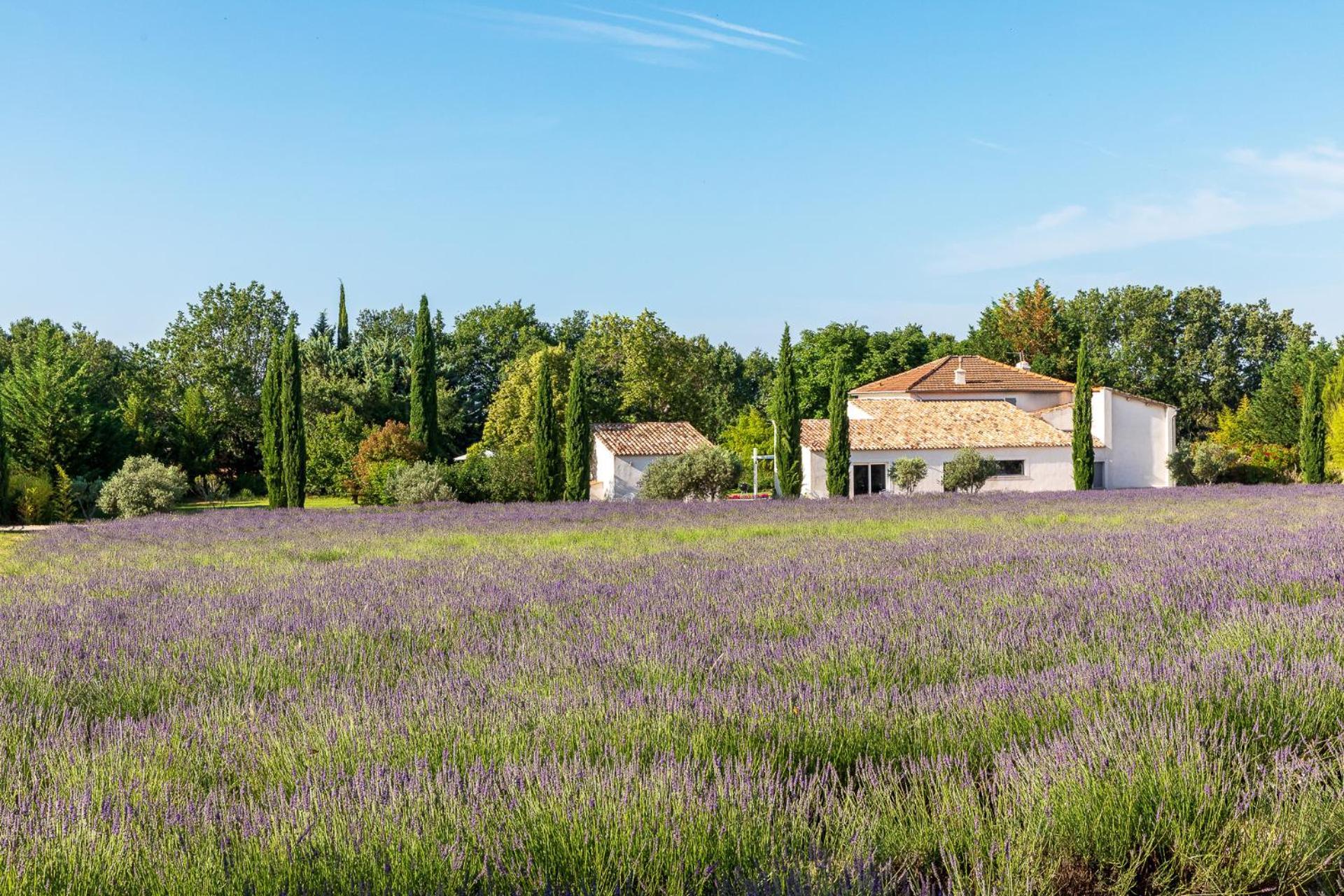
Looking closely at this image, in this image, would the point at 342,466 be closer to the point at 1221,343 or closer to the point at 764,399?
the point at 764,399

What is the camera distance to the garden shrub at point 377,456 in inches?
1266

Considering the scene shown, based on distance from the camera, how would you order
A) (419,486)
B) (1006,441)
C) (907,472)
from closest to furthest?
(419,486) → (907,472) → (1006,441)

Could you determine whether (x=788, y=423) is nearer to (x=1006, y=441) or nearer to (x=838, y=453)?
(x=838, y=453)

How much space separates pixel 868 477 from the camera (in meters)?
36.3

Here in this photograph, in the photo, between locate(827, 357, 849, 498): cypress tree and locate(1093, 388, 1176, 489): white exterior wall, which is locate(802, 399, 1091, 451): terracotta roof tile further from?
locate(827, 357, 849, 498): cypress tree

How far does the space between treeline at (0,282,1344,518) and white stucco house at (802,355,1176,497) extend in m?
4.04

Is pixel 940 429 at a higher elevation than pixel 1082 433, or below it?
higher

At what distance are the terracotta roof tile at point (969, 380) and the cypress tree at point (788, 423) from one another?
1563 cm

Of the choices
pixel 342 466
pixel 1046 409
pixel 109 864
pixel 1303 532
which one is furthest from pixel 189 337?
pixel 109 864

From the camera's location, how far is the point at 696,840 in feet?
7.63

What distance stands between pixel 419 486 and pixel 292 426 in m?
4.39

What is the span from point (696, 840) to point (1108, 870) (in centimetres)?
112

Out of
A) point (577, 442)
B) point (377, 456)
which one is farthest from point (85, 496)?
point (577, 442)

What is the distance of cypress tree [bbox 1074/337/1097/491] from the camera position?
3409 cm
